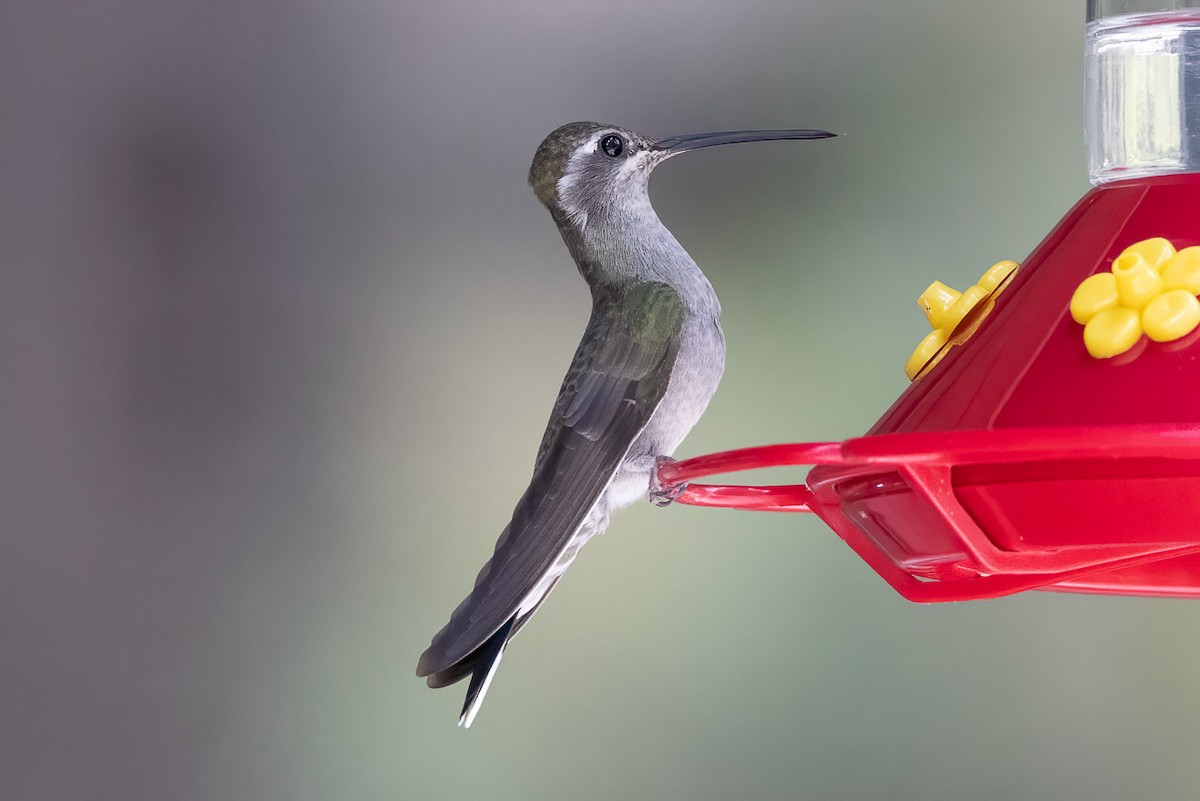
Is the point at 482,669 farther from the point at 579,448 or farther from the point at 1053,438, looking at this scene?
the point at 1053,438

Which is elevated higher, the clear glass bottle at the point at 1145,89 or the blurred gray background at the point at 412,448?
the clear glass bottle at the point at 1145,89

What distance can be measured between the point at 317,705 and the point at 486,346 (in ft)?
4.20

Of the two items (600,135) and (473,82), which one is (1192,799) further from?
(473,82)

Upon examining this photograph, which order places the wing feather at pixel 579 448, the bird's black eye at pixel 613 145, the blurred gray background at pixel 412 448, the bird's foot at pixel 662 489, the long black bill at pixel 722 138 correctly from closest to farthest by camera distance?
the bird's foot at pixel 662 489
the wing feather at pixel 579 448
the long black bill at pixel 722 138
the bird's black eye at pixel 613 145
the blurred gray background at pixel 412 448

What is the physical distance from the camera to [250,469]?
4.35 m

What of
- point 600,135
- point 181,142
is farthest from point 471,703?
point 181,142

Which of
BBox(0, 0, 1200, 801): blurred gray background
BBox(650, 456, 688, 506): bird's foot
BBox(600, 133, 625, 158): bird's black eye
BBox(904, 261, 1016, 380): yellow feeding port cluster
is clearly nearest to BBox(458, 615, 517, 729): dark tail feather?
BBox(650, 456, 688, 506): bird's foot

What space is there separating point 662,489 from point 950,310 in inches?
24.0

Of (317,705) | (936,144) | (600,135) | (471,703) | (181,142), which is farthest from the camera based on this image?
(936,144)

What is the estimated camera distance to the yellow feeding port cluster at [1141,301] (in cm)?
124

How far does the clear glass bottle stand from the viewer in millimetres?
1745

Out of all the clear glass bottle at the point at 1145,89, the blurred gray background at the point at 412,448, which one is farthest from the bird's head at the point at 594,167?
the blurred gray background at the point at 412,448

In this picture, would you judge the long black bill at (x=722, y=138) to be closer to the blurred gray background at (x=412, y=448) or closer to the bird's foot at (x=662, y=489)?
the bird's foot at (x=662, y=489)

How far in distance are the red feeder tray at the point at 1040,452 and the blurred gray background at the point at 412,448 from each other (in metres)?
2.77
